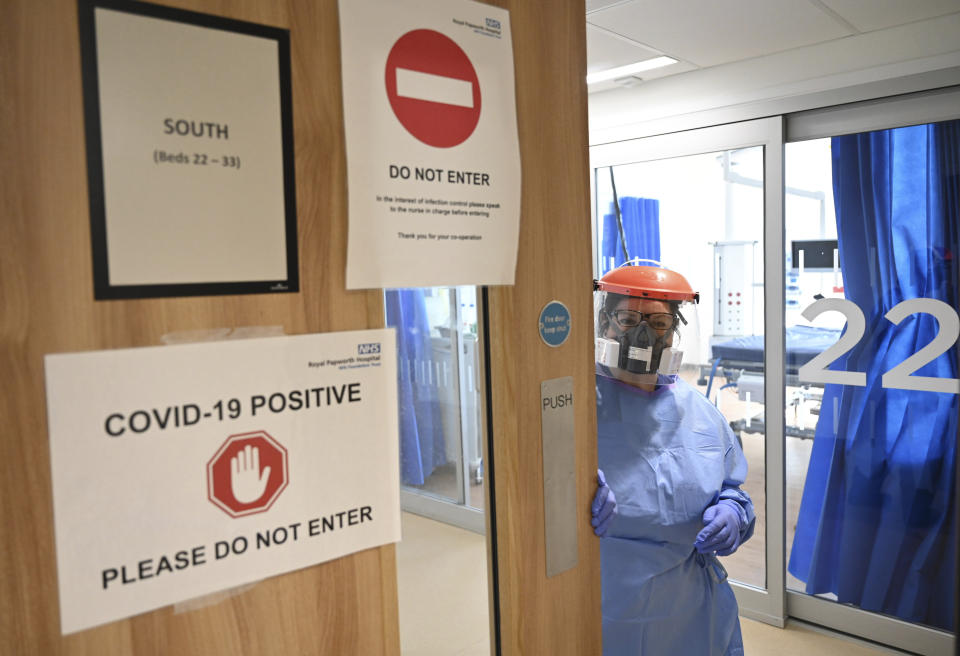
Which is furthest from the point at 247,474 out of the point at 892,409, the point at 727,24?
the point at 892,409

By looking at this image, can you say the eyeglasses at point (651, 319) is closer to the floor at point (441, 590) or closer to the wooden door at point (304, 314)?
the wooden door at point (304, 314)

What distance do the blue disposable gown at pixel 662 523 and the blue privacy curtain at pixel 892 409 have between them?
950 mm

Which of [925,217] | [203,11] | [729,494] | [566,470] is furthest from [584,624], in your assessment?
[925,217]

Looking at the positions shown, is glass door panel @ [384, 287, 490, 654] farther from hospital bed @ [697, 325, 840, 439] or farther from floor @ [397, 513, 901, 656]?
hospital bed @ [697, 325, 840, 439]

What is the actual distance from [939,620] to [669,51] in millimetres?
2617

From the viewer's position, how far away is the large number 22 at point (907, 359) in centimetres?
263

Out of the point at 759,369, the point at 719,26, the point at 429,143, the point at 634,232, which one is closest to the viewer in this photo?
the point at 429,143

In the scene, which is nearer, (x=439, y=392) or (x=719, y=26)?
(x=439, y=392)

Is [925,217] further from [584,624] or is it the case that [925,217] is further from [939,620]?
[584,624]

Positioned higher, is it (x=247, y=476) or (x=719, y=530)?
(x=247, y=476)

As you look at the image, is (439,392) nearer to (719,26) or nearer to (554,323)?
(554,323)

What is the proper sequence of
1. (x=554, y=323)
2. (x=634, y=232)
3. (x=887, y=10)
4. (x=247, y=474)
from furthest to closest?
(x=634, y=232) → (x=887, y=10) → (x=554, y=323) → (x=247, y=474)

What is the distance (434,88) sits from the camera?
113cm

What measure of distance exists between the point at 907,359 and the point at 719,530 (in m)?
1.30
